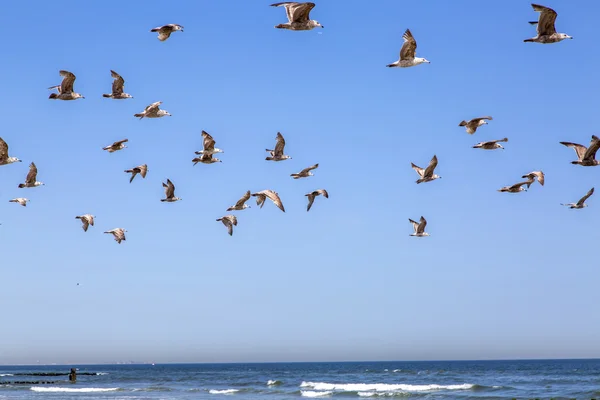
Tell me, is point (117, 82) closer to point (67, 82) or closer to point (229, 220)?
point (67, 82)

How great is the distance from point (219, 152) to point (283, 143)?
2235 mm

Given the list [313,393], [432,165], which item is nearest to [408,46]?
[432,165]

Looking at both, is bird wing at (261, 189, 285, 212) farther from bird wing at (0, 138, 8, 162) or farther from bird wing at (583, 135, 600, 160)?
bird wing at (583, 135, 600, 160)

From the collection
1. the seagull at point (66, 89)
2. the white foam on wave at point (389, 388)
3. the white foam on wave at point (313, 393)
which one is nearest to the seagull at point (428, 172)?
the seagull at point (66, 89)

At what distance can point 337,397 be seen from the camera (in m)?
57.1

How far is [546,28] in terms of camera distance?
2131 cm

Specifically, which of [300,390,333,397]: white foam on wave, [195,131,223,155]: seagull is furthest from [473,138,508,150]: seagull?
[300,390,333,397]: white foam on wave

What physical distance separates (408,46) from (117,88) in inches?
338

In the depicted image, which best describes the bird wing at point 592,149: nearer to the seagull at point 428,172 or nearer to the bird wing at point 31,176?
→ the seagull at point 428,172

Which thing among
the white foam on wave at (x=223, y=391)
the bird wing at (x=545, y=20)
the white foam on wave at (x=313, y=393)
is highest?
the bird wing at (x=545, y=20)

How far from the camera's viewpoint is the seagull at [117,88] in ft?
81.9

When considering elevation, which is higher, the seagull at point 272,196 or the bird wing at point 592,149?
the bird wing at point 592,149

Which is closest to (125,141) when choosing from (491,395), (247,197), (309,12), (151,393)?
(247,197)

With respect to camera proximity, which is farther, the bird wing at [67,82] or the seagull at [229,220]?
the seagull at [229,220]
